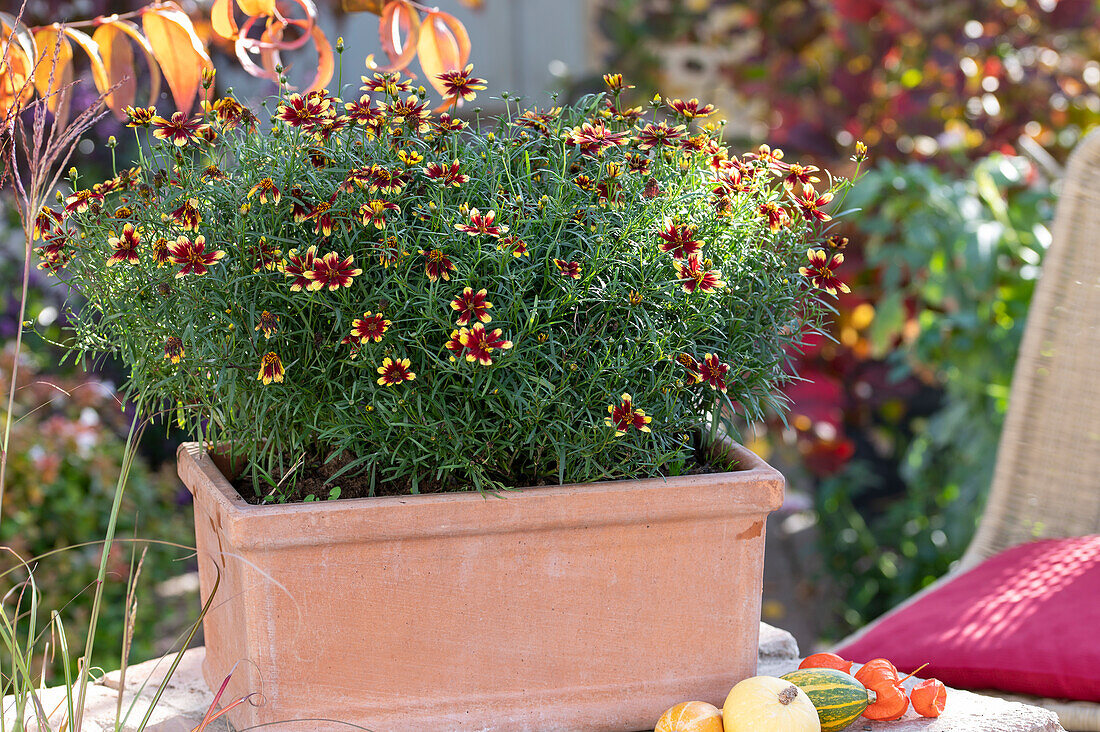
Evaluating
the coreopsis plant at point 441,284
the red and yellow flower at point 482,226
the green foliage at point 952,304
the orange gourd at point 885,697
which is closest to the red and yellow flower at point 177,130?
the coreopsis plant at point 441,284

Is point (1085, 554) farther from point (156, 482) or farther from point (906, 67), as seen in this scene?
point (156, 482)

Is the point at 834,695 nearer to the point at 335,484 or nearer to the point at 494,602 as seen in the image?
the point at 494,602

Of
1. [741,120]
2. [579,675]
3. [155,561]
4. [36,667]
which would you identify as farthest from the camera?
[741,120]

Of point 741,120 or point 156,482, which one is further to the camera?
point 741,120

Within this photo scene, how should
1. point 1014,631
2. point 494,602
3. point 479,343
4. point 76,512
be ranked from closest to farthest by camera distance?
point 479,343
point 494,602
point 1014,631
point 76,512

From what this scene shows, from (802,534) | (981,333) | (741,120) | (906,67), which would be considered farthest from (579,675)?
(741,120)

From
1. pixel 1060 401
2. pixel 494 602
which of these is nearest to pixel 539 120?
pixel 494 602

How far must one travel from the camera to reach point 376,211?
76 cm

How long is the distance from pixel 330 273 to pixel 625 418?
23 centimetres

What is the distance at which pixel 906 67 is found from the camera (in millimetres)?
2617

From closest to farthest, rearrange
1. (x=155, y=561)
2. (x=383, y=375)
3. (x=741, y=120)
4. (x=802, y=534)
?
1. (x=383, y=375)
2. (x=155, y=561)
3. (x=802, y=534)
4. (x=741, y=120)

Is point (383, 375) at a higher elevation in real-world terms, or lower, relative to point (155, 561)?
higher

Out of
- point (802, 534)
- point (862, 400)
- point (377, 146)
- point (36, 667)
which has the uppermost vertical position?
point (377, 146)

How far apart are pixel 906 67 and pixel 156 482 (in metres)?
1.97
